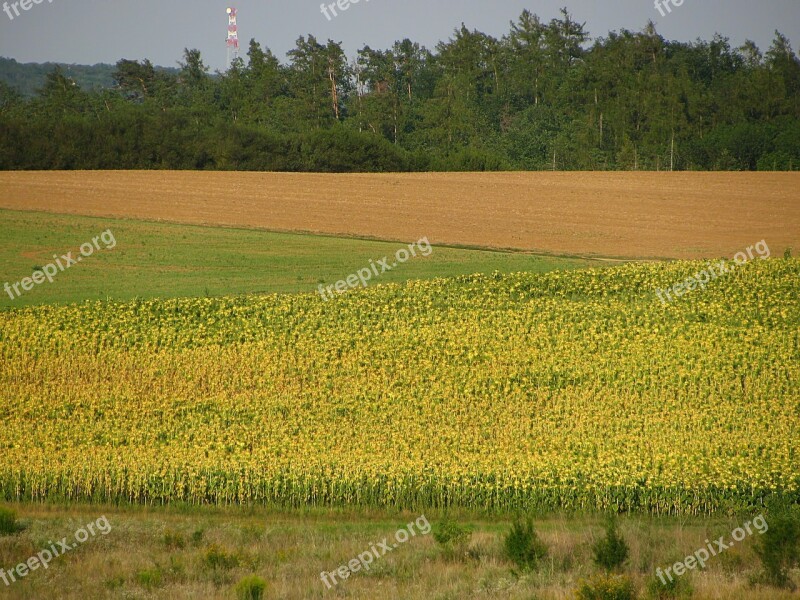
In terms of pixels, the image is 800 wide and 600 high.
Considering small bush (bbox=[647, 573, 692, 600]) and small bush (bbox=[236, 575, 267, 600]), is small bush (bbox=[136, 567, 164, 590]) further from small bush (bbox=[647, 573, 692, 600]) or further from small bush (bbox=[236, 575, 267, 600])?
small bush (bbox=[647, 573, 692, 600])

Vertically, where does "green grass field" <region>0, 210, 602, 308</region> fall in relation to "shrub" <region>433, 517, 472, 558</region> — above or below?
above

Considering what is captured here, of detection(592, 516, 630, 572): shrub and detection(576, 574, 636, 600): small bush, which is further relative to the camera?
detection(592, 516, 630, 572): shrub

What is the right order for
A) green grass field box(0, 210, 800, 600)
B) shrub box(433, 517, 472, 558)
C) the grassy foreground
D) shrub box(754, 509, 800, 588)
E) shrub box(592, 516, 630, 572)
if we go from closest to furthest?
the grassy foreground
shrub box(754, 509, 800, 588)
green grass field box(0, 210, 800, 600)
shrub box(592, 516, 630, 572)
shrub box(433, 517, 472, 558)

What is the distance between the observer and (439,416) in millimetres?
19859

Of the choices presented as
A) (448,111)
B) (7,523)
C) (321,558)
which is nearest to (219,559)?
(321,558)

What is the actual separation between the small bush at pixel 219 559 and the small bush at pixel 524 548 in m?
3.39

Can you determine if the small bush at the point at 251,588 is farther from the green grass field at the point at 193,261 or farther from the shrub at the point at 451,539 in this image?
the green grass field at the point at 193,261

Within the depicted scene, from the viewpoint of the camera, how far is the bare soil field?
4366 cm

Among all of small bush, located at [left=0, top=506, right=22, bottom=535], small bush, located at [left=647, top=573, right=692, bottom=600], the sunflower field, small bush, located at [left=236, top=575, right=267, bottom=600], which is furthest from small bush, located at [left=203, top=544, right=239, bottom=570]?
small bush, located at [left=647, top=573, right=692, bottom=600]

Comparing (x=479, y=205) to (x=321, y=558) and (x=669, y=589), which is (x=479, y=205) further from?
(x=669, y=589)

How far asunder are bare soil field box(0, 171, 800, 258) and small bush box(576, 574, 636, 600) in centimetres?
3067

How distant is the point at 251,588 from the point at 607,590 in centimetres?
382

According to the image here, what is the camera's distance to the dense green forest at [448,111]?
2729 inches

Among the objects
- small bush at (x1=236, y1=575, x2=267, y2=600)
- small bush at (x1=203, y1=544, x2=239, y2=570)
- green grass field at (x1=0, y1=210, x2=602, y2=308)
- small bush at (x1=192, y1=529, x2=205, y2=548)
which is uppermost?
green grass field at (x1=0, y1=210, x2=602, y2=308)
